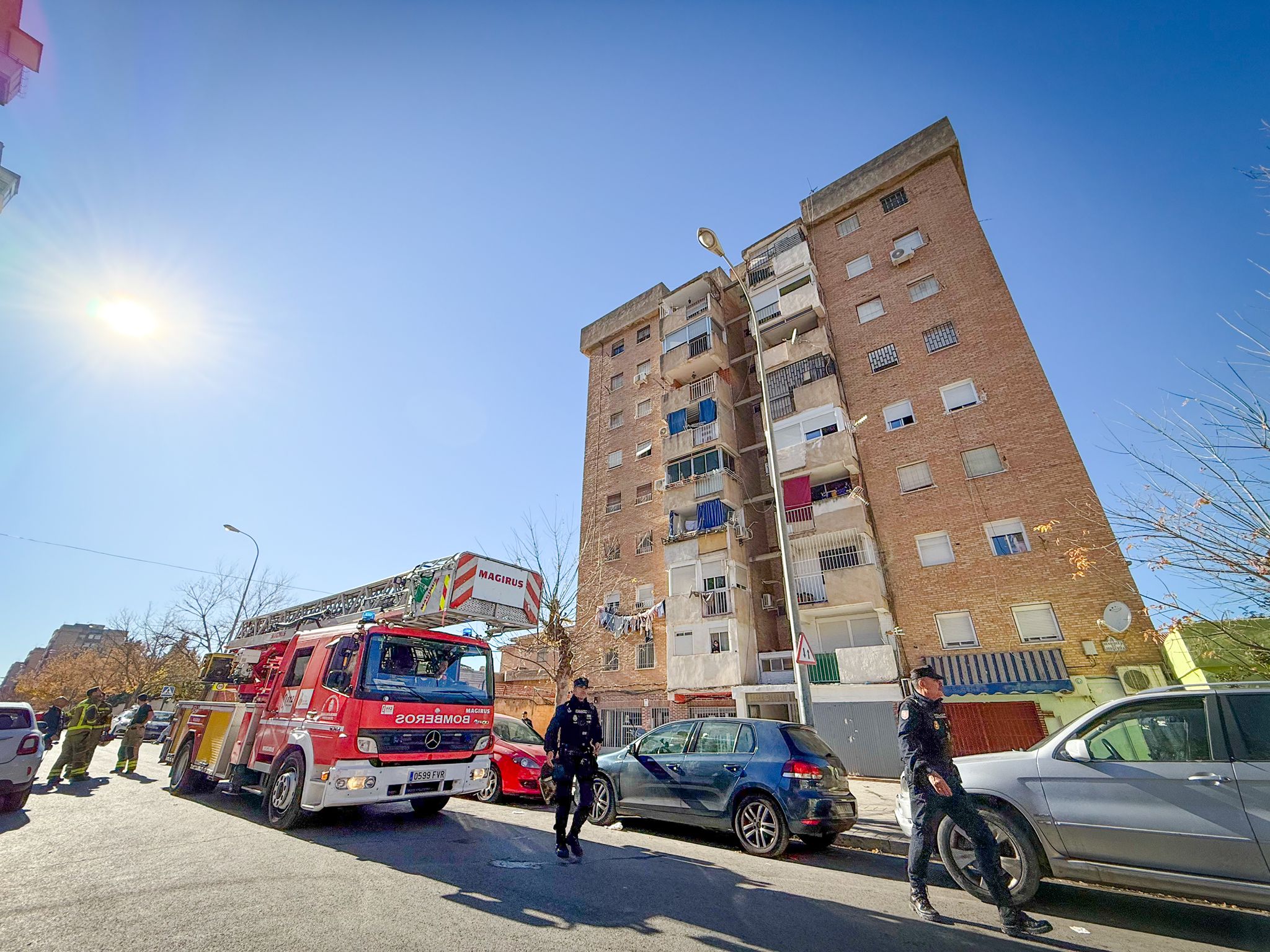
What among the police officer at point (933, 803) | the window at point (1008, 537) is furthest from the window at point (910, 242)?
the police officer at point (933, 803)

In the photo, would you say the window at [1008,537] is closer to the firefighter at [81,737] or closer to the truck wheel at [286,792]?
the truck wheel at [286,792]

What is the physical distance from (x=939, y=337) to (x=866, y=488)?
661cm

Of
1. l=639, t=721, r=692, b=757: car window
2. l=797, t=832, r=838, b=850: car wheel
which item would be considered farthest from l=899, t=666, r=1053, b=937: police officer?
l=639, t=721, r=692, b=757: car window

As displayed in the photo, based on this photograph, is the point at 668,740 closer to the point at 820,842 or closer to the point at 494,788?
the point at 820,842

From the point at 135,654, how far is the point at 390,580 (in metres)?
48.8

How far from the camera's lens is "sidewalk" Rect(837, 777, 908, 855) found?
6.26 meters

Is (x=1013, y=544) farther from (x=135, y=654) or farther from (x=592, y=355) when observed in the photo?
(x=135, y=654)

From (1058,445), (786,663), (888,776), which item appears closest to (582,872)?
(888,776)

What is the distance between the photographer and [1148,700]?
4.16 metres

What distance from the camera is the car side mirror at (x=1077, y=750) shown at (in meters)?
4.20

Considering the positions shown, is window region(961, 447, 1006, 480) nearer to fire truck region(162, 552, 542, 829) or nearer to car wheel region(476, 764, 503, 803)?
fire truck region(162, 552, 542, 829)

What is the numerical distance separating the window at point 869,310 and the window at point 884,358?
172cm

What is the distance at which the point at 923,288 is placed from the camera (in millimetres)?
21141

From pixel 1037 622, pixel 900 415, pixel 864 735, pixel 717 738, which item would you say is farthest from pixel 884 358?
pixel 717 738
